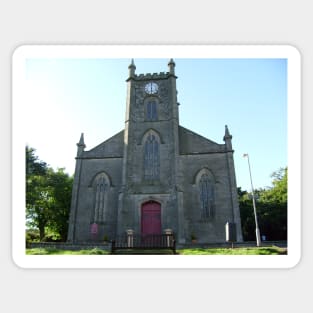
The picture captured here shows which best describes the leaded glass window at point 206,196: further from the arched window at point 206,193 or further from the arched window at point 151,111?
the arched window at point 151,111

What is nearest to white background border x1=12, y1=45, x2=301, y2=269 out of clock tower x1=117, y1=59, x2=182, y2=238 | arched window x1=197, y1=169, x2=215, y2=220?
clock tower x1=117, y1=59, x2=182, y2=238

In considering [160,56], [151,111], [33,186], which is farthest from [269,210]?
[160,56]

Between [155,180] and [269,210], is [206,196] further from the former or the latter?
[269,210]

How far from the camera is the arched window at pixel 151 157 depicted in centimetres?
1595

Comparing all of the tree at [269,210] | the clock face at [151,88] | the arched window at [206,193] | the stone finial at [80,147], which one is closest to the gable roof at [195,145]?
the arched window at [206,193]

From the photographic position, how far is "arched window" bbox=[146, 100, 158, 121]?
57.4 ft

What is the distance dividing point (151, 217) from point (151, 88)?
7498mm

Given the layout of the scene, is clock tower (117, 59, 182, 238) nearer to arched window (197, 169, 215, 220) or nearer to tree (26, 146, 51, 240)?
arched window (197, 169, 215, 220)
